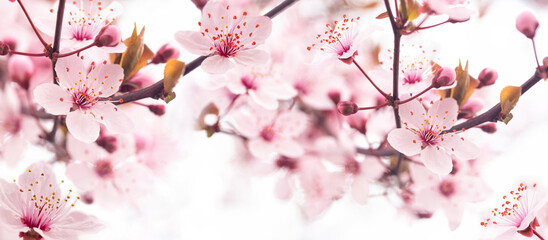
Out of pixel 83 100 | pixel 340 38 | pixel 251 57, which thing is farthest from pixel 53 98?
pixel 340 38

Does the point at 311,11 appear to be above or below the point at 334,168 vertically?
above

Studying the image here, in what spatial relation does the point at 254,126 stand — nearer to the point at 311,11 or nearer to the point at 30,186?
the point at 30,186

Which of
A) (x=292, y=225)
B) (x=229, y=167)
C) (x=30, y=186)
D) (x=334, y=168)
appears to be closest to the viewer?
(x=30, y=186)

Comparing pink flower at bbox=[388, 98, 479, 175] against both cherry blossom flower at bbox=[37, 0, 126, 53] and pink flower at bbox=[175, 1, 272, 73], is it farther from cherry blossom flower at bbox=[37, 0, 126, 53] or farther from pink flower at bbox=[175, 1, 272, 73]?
cherry blossom flower at bbox=[37, 0, 126, 53]

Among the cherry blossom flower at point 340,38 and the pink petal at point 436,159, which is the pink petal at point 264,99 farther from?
the pink petal at point 436,159

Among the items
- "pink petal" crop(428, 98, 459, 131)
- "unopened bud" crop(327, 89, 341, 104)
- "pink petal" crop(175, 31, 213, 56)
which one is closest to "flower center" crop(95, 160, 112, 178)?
"pink petal" crop(175, 31, 213, 56)

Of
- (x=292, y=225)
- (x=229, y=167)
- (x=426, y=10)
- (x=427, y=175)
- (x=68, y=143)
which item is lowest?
(x=292, y=225)

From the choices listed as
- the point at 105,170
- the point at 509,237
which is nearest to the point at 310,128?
the point at 105,170

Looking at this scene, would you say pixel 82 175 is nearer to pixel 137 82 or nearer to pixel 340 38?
pixel 137 82
